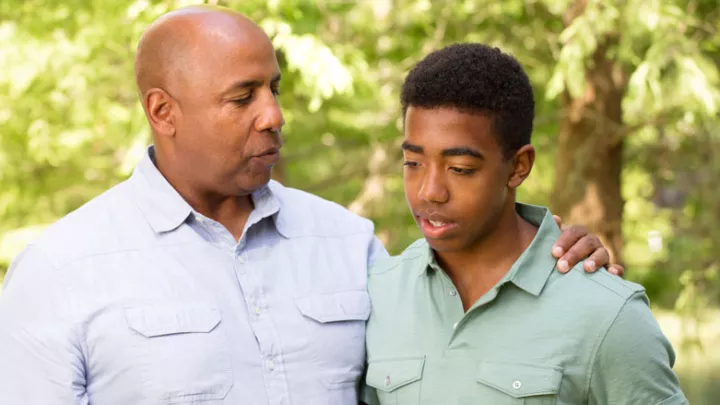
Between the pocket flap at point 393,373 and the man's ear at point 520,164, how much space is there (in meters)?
0.52

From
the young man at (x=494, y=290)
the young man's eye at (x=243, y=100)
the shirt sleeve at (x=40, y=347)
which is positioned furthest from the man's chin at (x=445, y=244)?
the shirt sleeve at (x=40, y=347)

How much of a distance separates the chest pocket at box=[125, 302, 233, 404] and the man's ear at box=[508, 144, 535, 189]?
34.6 inches

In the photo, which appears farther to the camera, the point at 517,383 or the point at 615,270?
the point at 615,270

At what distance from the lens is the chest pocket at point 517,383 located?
2.50m

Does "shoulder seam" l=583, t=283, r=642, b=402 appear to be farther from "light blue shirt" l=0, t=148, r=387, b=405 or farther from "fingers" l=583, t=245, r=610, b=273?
"light blue shirt" l=0, t=148, r=387, b=405

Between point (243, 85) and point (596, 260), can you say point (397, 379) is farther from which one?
point (243, 85)

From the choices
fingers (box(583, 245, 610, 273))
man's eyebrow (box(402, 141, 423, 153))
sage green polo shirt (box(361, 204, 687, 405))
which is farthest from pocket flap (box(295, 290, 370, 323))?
fingers (box(583, 245, 610, 273))

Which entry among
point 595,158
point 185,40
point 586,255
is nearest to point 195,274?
point 185,40

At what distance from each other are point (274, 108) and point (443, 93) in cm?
53

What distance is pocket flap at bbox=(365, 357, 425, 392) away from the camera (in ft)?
8.89

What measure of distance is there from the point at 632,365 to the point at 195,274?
3.88 ft

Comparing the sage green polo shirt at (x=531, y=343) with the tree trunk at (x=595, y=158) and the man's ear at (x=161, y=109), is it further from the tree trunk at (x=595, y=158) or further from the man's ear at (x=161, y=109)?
the tree trunk at (x=595, y=158)

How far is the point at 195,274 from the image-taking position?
9.36 feet

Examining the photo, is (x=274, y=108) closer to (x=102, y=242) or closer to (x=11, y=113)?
(x=102, y=242)
